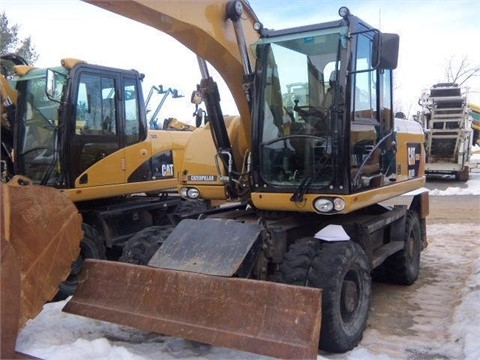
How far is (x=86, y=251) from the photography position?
5.96m

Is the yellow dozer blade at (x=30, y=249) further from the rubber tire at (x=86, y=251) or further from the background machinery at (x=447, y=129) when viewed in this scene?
the background machinery at (x=447, y=129)

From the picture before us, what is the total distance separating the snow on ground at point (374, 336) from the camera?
3641mm

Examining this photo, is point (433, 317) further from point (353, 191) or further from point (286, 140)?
point (286, 140)

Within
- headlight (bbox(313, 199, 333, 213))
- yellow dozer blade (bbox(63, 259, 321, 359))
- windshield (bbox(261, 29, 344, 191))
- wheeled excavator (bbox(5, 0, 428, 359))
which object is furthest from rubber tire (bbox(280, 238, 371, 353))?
windshield (bbox(261, 29, 344, 191))

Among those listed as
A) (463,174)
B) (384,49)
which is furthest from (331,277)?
(463,174)

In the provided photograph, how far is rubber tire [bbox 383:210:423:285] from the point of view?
6074 millimetres

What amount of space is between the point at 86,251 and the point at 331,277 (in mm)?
3187

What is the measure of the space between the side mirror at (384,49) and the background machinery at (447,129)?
1439 cm

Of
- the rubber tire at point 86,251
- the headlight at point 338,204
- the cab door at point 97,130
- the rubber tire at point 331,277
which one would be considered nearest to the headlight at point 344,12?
the headlight at point 338,204

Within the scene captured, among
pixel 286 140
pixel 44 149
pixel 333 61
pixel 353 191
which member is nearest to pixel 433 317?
pixel 353 191

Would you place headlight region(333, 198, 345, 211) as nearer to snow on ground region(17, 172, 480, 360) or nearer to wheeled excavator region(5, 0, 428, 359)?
wheeled excavator region(5, 0, 428, 359)

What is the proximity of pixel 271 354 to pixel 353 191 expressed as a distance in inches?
65.0

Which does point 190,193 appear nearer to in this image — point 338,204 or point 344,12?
point 338,204

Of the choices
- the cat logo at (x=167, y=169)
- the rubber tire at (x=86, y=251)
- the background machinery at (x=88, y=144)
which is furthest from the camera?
the cat logo at (x=167, y=169)
